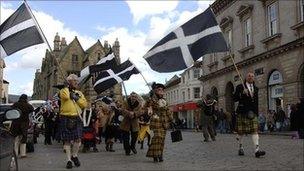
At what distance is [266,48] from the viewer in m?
34.5

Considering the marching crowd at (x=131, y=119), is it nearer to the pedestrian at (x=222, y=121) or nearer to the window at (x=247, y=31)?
the pedestrian at (x=222, y=121)

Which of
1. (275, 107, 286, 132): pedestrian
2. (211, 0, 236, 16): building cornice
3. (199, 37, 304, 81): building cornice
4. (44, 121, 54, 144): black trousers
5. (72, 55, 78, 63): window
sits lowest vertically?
(44, 121, 54, 144): black trousers

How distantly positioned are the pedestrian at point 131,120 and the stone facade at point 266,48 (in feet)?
55.6

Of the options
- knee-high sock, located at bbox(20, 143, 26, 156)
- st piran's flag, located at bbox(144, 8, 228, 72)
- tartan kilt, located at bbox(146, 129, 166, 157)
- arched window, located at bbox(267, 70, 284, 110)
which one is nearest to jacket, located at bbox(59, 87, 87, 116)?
tartan kilt, located at bbox(146, 129, 166, 157)

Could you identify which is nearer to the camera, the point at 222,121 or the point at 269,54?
the point at 269,54

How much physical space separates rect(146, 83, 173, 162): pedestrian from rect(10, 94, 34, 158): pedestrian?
12.4ft

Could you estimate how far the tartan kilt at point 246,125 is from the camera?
1216 cm

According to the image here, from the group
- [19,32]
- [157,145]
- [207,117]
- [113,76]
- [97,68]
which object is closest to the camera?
[157,145]

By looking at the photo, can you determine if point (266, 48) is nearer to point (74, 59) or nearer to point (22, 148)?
point (22, 148)

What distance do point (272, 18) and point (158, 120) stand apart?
24.4 metres

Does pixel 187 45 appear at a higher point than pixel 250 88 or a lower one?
higher

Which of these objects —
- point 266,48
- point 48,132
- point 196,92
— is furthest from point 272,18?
point 196,92

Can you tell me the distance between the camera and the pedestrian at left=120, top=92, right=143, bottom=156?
14406 mm

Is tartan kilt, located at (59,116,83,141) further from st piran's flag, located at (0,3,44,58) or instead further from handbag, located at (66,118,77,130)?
st piran's flag, located at (0,3,44,58)
